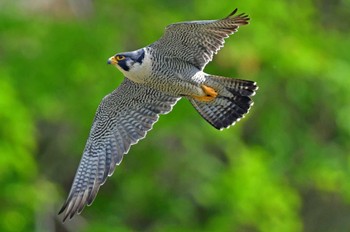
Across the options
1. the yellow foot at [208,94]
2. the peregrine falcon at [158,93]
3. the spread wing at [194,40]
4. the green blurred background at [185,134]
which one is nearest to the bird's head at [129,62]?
the peregrine falcon at [158,93]

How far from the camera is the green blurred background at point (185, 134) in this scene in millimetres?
21078

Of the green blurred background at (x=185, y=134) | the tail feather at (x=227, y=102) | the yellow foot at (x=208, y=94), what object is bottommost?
the yellow foot at (x=208, y=94)

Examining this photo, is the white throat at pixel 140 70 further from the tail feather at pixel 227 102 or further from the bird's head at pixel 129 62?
the tail feather at pixel 227 102

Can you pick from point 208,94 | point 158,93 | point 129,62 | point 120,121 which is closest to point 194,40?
point 208,94

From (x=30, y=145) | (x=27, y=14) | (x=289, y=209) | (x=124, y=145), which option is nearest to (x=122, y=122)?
(x=124, y=145)

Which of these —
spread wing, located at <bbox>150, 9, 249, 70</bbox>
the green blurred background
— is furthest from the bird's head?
the green blurred background

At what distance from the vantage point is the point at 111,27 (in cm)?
2338

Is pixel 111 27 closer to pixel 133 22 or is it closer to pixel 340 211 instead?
pixel 133 22

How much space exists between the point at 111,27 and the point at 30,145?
3857mm

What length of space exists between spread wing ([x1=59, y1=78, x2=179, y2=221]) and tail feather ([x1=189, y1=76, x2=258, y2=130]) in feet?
1.37

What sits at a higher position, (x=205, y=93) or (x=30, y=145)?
(x=30, y=145)

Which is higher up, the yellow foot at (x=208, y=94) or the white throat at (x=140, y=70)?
the yellow foot at (x=208, y=94)

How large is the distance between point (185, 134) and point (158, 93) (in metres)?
9.85

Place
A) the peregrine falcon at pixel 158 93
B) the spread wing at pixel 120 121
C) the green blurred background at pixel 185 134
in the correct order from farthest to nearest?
the green blurred background at pixel 185 134 → the spread wing at pixel 120 121 → the peregrine falcon at pixel 158 93
